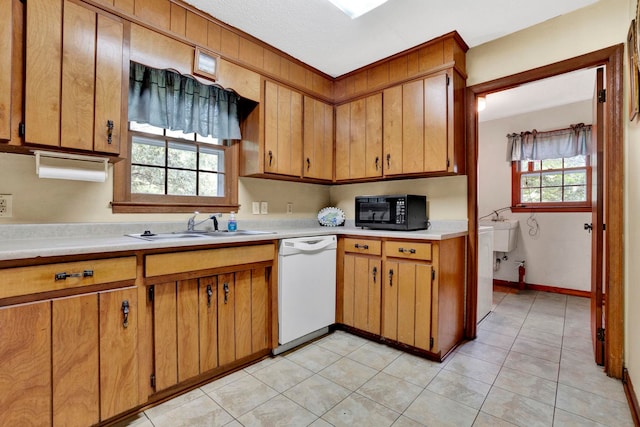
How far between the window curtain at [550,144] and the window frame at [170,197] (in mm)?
3855

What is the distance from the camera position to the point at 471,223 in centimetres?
258

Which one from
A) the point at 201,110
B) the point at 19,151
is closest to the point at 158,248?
the point at 19,151

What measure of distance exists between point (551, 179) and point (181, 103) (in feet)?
15.1

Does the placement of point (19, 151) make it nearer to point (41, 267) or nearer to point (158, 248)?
point (41, 267)

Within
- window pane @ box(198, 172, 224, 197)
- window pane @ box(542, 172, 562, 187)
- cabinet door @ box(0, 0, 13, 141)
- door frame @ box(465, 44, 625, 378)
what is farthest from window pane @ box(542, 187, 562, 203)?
cabinet door @ box(0, 0, 13, 141)

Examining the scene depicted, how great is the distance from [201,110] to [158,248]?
122 cm

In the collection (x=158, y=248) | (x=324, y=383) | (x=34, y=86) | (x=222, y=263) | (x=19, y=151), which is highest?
(x=34, y=86)

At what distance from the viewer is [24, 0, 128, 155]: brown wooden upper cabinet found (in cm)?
146

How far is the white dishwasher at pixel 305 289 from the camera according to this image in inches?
87.8

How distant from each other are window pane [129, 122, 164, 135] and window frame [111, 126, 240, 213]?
0.08 feet

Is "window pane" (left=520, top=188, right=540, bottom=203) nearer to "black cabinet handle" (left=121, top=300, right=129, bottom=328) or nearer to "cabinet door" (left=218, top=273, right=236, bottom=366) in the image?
"cabinet door" (left=218, top=273, right=236, bottom=366)

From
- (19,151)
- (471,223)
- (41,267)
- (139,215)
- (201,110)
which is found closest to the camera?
(41,267)

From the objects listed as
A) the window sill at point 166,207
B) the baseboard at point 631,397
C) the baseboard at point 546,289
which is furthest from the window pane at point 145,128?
the baseboard at point 546,289

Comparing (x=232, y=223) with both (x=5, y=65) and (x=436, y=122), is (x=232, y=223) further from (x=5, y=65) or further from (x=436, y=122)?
(x=436, y=122)
